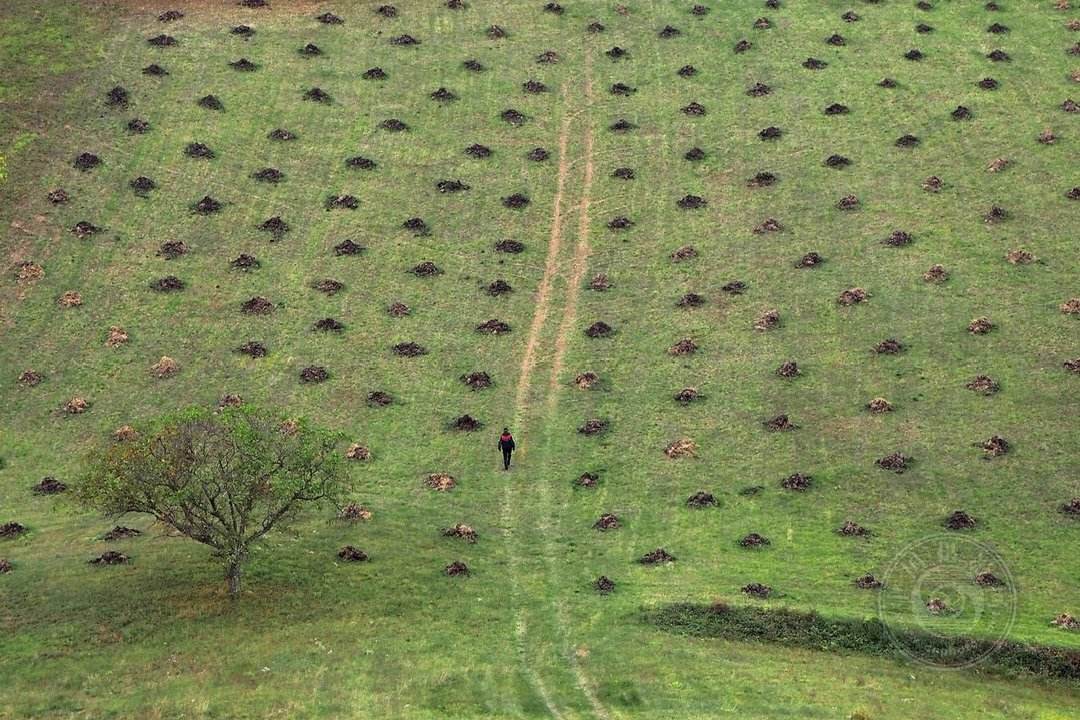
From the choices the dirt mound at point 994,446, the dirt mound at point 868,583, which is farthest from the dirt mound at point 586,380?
the dirt mound at point 868,583

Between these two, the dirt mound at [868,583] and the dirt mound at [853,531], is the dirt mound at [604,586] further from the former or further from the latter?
the dirt mound at [853,531]

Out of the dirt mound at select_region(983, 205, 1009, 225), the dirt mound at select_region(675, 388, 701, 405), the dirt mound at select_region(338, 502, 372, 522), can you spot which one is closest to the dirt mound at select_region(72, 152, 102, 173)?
the dirt mound at select_region(338, 502, 372, 522)

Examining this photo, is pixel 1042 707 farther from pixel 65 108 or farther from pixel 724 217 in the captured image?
pixel 65 108

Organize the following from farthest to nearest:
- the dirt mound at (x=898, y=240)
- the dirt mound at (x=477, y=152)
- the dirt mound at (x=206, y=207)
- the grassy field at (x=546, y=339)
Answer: the dirt mound at (x=477, y=152) < the dirt mound at (x=206, y=207) < the dirt mound at (x=898, y=240) < the grassy field at (x=546, y=339)

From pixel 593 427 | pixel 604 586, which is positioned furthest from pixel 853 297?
pixel 604 586

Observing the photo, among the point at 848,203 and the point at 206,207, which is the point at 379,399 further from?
the point at 848,203

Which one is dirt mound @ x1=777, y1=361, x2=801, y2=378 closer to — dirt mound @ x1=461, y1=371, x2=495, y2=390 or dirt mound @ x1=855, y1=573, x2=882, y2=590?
dirt mound @ x1=461, y1=371, x2=495, y2=390

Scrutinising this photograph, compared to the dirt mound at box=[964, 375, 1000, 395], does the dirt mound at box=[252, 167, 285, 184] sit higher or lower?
higher
